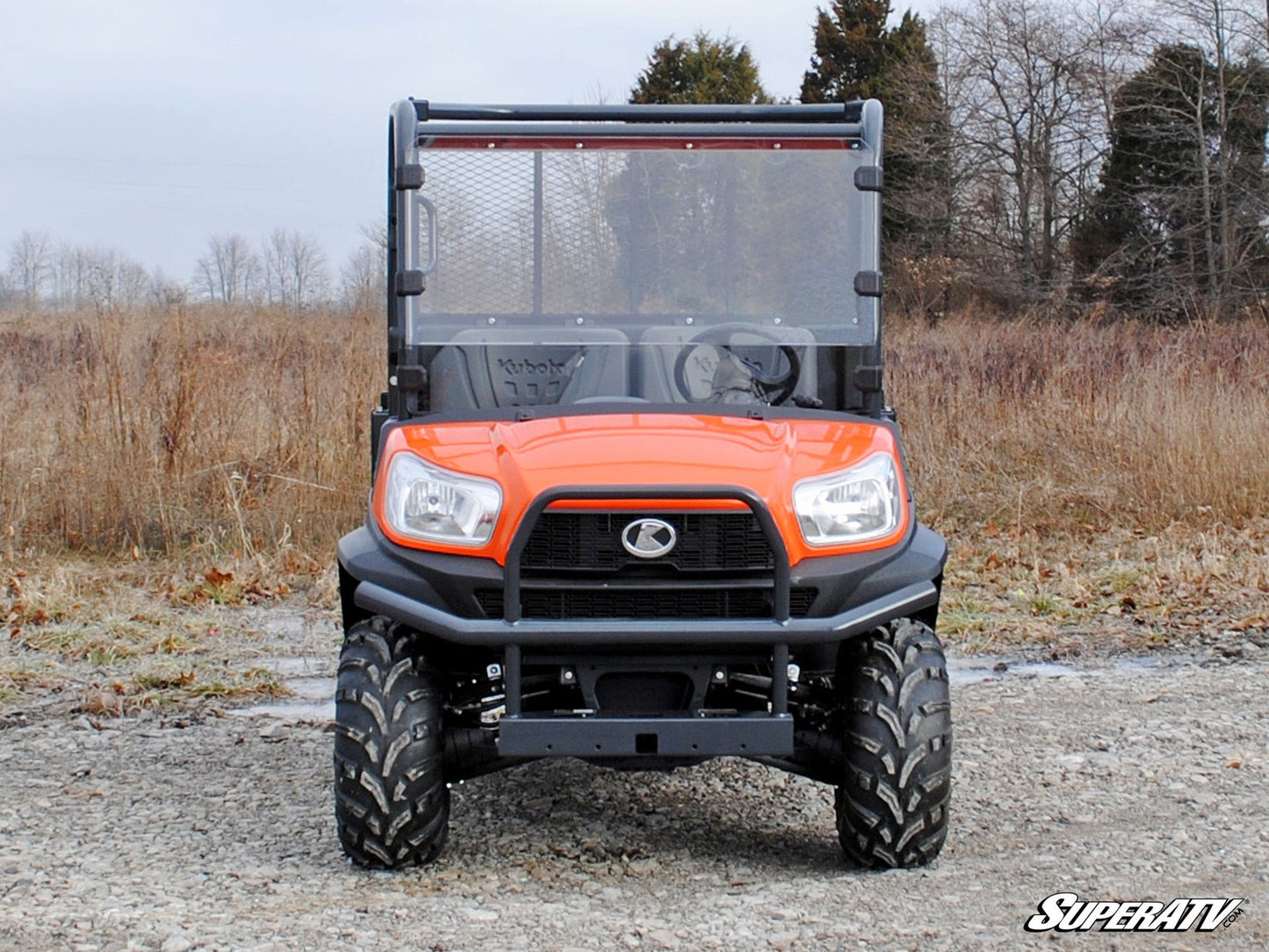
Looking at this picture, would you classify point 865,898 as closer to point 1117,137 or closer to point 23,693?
point 23,693

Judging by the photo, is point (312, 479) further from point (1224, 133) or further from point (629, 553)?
point (1224, 133)

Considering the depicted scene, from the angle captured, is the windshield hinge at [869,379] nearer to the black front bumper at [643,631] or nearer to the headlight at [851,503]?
the headlight at [851,503]

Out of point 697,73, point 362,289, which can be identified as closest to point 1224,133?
point 697,73

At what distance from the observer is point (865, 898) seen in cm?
313

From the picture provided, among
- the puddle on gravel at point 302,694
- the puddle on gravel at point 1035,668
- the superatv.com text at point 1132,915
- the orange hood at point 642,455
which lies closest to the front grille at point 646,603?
the orange hood at point 642,455

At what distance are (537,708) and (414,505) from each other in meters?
0.54

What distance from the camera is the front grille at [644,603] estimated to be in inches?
125

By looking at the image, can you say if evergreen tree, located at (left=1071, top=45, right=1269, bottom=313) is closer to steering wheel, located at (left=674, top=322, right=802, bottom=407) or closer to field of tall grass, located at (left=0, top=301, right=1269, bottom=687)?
field of tall grass, located at (left=0, top=301, right=1269, bottom=687)

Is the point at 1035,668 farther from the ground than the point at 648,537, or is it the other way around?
the point at 648,537

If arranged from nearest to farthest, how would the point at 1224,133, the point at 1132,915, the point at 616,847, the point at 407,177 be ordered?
1. the point at 1132,915
2. the point at 616,847
3. the point at 407,177
4. the point at 1224,133

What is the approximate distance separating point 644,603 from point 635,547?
0.13m

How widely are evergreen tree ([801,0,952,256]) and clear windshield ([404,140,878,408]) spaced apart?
2321 centimetres

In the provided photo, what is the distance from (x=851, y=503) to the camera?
10.8ft

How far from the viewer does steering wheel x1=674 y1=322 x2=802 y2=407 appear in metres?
3.91
